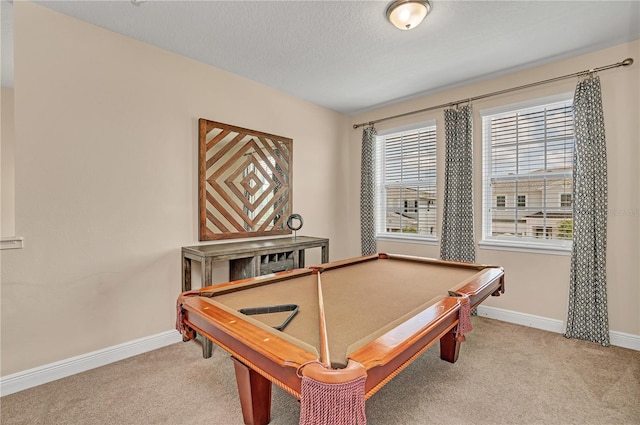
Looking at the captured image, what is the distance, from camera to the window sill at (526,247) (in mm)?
2918

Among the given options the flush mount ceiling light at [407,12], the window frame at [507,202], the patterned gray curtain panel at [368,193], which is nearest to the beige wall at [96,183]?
the flush mount ceiling light at [407,12]

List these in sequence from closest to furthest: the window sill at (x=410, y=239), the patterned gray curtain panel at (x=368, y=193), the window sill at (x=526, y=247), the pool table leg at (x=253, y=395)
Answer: the pool table leg at (x=253, y=395) → the window sill at (x=526, y=247) → the window sill at (x=410, y=239) → the patterned gray curtain panel at (x=368, y=193)

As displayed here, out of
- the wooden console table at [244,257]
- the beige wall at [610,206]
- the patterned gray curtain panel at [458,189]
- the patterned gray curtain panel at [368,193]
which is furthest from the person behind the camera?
the patterned gray curtain panel at [368,193]

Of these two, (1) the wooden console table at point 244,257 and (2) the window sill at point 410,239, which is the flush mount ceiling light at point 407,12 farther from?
(2) the window sill at point 410,239

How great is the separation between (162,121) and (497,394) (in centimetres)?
331

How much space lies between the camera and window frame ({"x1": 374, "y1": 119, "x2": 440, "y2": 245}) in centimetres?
378

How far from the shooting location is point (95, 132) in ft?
7.73

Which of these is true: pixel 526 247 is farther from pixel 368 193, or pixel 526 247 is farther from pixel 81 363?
pixel 81 363

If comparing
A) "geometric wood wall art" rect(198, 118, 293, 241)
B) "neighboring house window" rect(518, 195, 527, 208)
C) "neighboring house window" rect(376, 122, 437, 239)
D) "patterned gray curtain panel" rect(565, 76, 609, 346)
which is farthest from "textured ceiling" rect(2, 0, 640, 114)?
"neighboring house window" rect(518, 195, 527, 208)

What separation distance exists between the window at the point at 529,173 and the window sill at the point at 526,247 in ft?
0.06

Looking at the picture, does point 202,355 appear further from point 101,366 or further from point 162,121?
point 162,121

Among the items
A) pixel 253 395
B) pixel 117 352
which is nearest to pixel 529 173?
pixel 253 395

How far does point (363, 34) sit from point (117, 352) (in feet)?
10.6

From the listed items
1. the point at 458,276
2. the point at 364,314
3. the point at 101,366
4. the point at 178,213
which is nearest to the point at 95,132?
the point at 178,213
